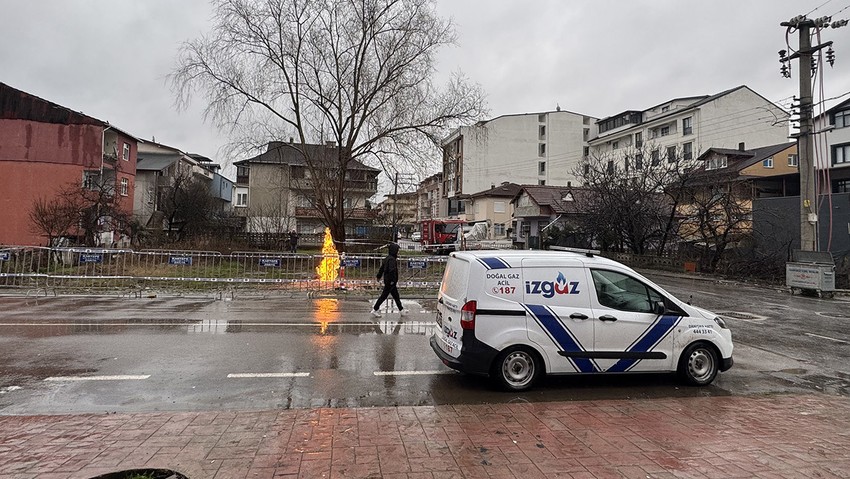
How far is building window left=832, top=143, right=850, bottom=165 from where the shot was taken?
40.7 meters

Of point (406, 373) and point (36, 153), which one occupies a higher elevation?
point (36, 153)

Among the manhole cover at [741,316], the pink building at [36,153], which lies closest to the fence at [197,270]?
the manhole cover at [741,316]

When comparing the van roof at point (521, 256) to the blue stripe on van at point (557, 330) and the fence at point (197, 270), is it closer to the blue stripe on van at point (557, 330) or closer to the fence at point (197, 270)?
the blue stripe on van at point (557, 330)

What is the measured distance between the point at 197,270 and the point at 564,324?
14.0 m

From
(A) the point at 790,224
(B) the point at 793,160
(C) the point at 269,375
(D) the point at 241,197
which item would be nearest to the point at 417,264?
(C) the point at 269,375

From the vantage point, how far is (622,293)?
6.13m

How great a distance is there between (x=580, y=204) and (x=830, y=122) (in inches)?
1111

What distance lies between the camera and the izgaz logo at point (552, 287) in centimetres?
586

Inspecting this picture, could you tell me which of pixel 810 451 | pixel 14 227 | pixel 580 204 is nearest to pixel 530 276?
pixel 810 451

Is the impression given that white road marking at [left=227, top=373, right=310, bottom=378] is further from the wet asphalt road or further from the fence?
the fence

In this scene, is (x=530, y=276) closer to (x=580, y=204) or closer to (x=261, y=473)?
(x=261, y=473)

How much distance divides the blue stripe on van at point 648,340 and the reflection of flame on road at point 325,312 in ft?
18.2

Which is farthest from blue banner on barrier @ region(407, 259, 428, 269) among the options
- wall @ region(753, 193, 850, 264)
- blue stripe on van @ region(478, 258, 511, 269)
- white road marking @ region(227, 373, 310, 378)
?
wall @ region(753, 193, 850, 264)

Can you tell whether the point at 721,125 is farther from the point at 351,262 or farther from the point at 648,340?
the point at 648,340
